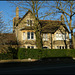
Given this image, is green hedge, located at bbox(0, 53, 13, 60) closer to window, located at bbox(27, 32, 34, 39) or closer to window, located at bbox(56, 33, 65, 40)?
window, located at bbox(27, 32, 34, 39)

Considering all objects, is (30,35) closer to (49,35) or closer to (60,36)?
(49,35)

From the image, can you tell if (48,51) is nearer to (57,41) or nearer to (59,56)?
(59,56)

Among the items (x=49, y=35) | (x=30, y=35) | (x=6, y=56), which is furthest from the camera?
(x=49, y=35)

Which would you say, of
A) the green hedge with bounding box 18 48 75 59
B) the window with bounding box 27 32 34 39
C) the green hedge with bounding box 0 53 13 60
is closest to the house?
the window with bounding box 27 32 34 39

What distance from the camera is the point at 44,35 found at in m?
29.5

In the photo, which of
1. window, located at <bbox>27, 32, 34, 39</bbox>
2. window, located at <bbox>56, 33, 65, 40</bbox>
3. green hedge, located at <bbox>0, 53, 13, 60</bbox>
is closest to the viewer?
green hedge, located at <bbox>0, 53, 13, 60</bbox>

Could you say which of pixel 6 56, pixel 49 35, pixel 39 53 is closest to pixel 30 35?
A: pixel 49 35

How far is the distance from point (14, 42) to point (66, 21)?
41.0 ft

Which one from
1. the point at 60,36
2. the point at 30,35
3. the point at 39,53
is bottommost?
the point at 39,53

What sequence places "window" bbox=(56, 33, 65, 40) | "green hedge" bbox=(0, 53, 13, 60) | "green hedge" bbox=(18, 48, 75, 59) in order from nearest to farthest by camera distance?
"green hedge" bbox=(18, 48, 75, 59) < "green hedge" bbox=(0, 53, 13, 60) < "window" bbox=(56, 33, 65, 40)

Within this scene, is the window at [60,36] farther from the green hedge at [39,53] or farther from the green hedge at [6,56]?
the green hedge at [6,56]

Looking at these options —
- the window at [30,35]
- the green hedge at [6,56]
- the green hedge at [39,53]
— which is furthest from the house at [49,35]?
the green hedge at [39,53]

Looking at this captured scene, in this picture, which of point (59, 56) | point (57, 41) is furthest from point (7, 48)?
point (57, 41)

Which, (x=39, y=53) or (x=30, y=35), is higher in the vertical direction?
(x=30, y=35)
